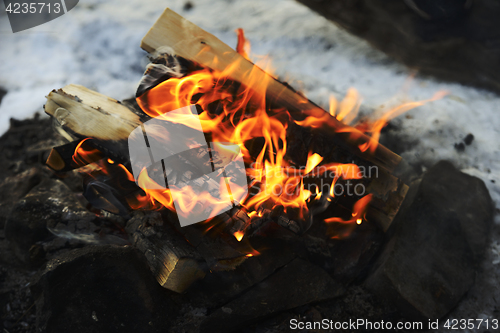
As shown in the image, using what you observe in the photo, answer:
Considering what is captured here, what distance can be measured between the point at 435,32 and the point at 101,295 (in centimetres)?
395

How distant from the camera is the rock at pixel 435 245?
6.68 ft

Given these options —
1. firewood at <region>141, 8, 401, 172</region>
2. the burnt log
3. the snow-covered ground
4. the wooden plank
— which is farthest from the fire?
the burnt log

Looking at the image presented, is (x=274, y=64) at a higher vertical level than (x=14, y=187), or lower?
higher

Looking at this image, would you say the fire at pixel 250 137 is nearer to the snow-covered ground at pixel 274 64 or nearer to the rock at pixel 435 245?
the rock at pixel 435 245

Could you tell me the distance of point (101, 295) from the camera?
1.73 metres

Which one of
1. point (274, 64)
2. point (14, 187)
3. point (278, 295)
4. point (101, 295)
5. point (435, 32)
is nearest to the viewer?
point (101, 295)

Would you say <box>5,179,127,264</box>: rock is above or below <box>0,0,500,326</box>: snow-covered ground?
below

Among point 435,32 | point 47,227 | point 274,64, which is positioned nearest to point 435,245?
point 435,32

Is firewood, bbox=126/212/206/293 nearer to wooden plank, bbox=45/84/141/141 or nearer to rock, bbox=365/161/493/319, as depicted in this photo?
wooden plank, bbox=45/84/141/141

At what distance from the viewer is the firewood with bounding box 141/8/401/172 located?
2.12 metres

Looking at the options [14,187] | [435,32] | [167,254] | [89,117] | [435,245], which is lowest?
[435,245]

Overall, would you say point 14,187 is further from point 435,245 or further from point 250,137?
point 435,245

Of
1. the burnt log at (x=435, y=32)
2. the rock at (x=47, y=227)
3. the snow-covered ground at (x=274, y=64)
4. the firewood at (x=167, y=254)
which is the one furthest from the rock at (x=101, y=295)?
the burnt log at (x=435, y=32)

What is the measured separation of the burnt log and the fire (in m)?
1.96
